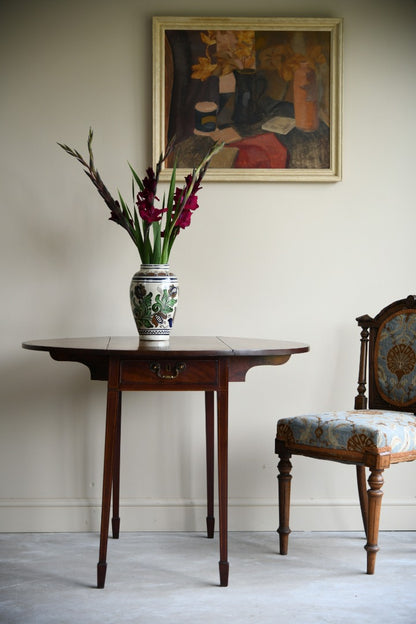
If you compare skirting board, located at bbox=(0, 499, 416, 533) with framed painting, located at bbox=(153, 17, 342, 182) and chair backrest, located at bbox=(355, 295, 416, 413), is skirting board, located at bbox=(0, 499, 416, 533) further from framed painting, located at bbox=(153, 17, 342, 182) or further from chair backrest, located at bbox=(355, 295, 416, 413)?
framed painting, located at bbox=(153, 17, 342, 182)

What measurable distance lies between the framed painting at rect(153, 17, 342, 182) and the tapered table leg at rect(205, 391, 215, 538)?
0.99 meters

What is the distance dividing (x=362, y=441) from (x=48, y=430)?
1419 millimetres

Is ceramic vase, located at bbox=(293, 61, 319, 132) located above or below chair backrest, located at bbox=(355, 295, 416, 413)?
above

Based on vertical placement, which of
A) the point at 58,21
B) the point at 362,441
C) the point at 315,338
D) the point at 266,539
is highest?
the point at 58,21

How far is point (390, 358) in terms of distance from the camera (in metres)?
3.09

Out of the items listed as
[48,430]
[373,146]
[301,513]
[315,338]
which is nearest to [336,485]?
[301,513]

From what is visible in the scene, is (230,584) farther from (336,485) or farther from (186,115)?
(186,115)

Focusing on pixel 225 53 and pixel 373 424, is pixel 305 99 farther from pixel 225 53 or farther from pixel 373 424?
pixel 373 424

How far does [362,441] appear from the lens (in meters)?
2.65

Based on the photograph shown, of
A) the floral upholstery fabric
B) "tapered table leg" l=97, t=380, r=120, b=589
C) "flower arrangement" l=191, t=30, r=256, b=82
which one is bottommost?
"tapered table leg" l=97, t=380, r=120, b=589

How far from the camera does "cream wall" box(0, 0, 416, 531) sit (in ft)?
10.9

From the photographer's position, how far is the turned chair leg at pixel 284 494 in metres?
2.89

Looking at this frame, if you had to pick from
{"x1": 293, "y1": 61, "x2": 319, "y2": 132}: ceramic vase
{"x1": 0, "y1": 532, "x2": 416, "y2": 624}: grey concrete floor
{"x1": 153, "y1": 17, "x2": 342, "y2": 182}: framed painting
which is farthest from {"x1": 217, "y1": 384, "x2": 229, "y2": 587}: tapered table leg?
{"x1": 293, "y1": 61, "x2": 319, "y2": 132}: ceramic vase

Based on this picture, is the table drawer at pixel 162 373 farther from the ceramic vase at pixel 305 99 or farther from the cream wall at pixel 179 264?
the ceramic vase at pixel 305 99
